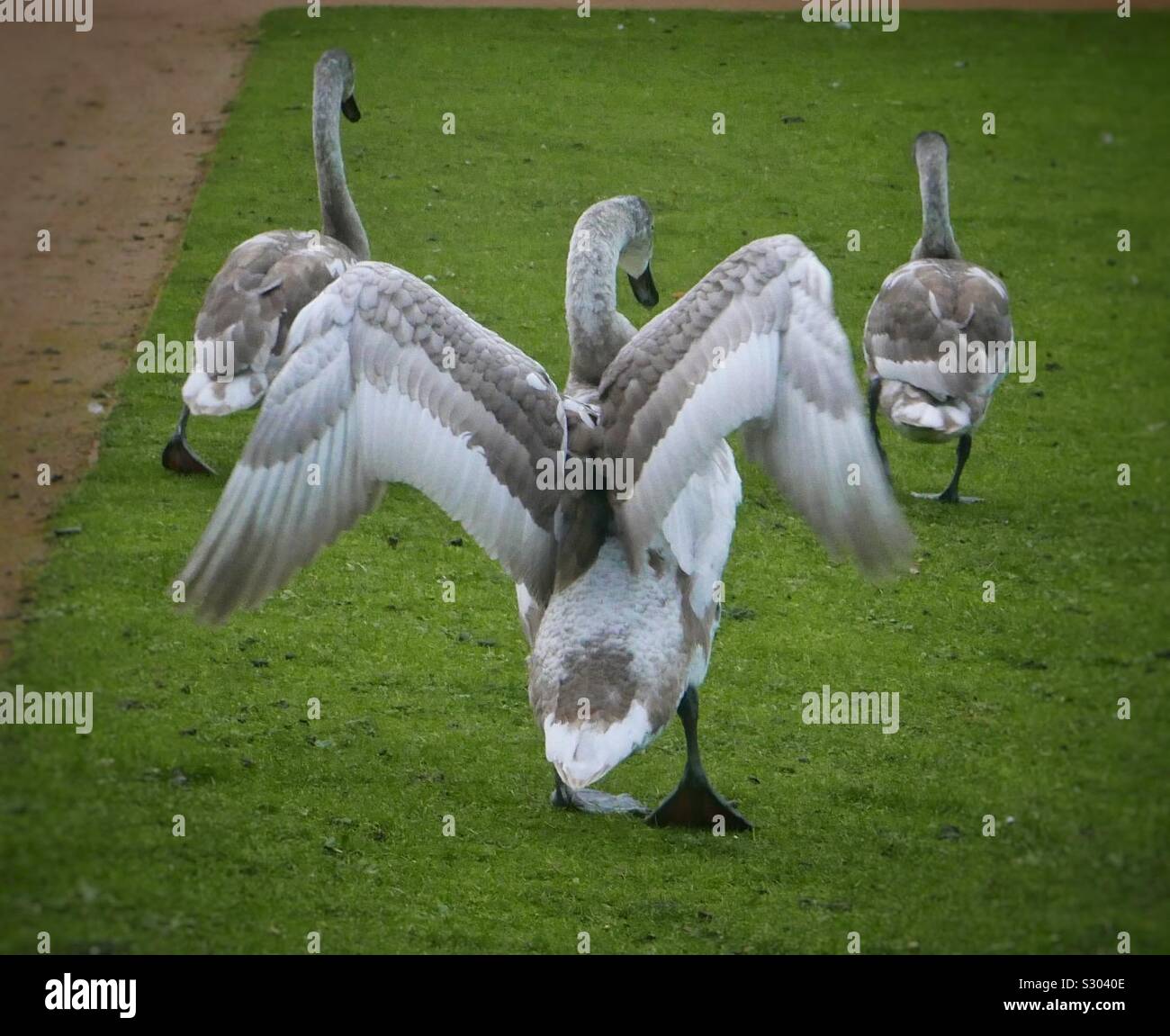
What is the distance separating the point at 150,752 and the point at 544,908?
6.66ft

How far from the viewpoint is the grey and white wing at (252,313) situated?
10.3 m

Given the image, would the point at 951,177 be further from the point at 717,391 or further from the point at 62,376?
the point at 717,391

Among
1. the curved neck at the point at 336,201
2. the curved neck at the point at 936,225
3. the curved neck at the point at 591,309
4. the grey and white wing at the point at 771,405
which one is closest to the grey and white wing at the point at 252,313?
the curved neck at the point at 336,201

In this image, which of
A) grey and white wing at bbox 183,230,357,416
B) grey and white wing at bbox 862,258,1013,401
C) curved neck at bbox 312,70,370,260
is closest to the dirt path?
grey and white wing at bbox 183,230,357,416

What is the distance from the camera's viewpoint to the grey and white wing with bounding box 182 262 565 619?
271 inches

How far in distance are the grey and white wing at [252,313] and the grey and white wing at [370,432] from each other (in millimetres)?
3358

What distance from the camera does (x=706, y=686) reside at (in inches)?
346

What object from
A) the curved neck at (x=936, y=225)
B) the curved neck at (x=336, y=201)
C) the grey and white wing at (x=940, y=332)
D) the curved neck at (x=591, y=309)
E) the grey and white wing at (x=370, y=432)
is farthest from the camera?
the curved neck at (x=936, y=225)

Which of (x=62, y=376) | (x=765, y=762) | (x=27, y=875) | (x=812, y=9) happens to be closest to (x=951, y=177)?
(x=812, y=9)

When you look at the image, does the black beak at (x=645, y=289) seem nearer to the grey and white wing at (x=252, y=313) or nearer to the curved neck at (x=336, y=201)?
the grey and white wing at (x=252, y=313)

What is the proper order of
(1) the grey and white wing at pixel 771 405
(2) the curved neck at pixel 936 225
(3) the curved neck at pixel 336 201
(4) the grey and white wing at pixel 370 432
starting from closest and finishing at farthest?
(1) the grey and white wing at pixel 771 405, (4) the grey and white wing at pixel 370 432, (3) the curved neck at pixel 336 201, (2) the curved neck at pixel 936 225

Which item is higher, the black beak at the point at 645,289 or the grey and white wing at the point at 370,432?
the black beak at the point at 645,289

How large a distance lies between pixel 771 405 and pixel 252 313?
4.82 metres

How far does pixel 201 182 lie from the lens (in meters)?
15.8
